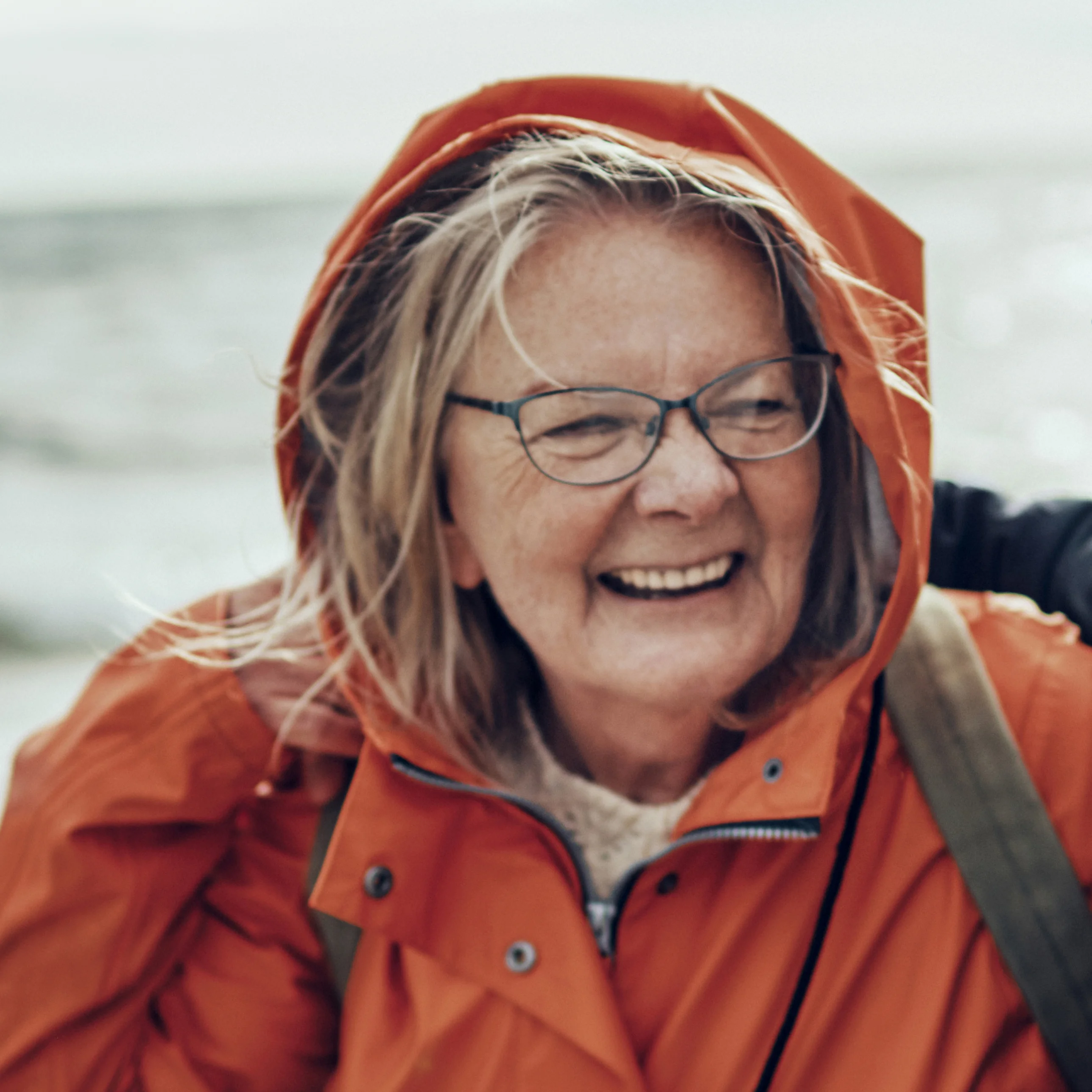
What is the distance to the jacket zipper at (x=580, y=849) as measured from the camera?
144cm

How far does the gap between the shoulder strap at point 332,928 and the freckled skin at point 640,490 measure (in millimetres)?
441

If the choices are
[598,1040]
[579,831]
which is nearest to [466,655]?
[579,831]

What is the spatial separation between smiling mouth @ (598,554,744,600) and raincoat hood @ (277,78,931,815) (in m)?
0.22

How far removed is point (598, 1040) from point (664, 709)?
518 mm

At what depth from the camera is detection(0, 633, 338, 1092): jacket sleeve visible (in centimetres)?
159

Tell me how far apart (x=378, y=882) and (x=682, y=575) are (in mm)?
613

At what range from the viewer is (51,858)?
Answer: 158 centimetres

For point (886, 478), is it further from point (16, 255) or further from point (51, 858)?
point (16, 255)

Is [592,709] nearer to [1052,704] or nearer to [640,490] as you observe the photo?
[640,490]

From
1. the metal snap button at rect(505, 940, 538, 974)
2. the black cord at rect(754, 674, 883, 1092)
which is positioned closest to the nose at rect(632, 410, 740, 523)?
the black cord at rect(754, 674, 883, 1092)

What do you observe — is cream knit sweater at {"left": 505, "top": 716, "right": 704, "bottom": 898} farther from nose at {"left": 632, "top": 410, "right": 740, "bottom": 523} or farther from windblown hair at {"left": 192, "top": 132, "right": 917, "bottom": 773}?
nose at {"left": 632, "top": 410, "right": 740, "bottom": 523}

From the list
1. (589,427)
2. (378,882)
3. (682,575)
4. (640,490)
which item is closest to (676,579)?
(682,575)

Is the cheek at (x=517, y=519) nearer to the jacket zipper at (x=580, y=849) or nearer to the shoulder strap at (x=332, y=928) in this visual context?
the jacket zipper at (x=580, y=849)

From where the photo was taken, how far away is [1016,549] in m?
1.68
